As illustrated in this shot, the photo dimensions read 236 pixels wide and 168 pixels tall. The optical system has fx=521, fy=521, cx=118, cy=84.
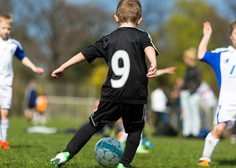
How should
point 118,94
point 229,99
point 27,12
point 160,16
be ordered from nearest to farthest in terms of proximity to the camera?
point 118,94 < point 229,99 < point 27,12 < point 160,16

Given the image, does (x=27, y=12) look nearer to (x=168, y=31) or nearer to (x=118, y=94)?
(x=168, y=31)

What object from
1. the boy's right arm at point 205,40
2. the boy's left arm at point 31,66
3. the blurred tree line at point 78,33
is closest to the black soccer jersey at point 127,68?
the boy's right arm at point 205,40

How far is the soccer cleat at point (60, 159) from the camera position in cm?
570

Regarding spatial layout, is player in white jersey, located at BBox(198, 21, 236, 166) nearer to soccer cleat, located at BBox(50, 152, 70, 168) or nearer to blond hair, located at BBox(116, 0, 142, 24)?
blond hair, located at BBox(116, 0, 142, 24)

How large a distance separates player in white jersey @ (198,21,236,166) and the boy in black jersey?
173 cm

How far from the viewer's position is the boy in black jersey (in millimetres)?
5762

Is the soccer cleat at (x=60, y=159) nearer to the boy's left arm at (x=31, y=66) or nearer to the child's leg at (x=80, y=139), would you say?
the child's leg at (x=80, y=139)

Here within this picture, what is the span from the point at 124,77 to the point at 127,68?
0.11 meters

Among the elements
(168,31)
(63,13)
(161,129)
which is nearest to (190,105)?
(161,129)

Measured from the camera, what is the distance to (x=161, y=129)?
17.2 meters

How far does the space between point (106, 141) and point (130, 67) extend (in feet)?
4.11

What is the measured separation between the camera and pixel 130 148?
600 cm

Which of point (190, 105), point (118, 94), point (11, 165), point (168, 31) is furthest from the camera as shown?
point (168, 31)

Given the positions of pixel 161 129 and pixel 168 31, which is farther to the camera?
pixel 168 31
